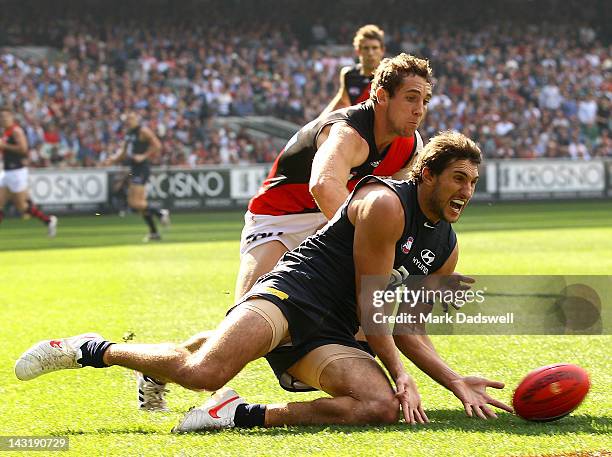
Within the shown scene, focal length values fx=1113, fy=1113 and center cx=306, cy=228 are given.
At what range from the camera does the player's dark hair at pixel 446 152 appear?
5.51 meters

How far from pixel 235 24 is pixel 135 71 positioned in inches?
192

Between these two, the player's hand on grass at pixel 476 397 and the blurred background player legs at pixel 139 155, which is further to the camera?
the blurred background player legs at pixel 139 155

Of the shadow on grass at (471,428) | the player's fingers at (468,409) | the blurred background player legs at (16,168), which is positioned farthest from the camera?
the blurred background player legs at (16,168)

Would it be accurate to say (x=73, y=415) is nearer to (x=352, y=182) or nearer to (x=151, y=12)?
(x=352, y=182)

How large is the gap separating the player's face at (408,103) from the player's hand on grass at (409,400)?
171cm

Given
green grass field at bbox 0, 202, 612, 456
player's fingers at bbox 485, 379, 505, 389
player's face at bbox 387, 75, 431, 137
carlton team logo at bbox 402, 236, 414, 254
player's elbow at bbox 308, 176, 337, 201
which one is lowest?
green grass field at bbox 0, 202, 612, 456

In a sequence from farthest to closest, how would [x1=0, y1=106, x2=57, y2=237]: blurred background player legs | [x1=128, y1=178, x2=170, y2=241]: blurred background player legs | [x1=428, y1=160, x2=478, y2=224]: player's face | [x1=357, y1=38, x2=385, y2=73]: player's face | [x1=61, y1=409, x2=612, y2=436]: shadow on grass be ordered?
[x1=0, y1=106, x2=57, y2=237]: blurred background player legs
[x1=128, y1=178, x2=170, y2=241]: blurred background player legs
[x1=357, y1=38, x2=385, y2=73]: player's face
[x1=428, y1=160, x2=478, y2=224]: player's face
[x1=61, y1=409, x2=612, y2=436]: shadow on grass

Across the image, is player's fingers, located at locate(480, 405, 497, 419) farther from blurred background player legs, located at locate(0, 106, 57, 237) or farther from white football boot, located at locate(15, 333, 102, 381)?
blurred background player legs, located at locate(0, 106, 57, 237)

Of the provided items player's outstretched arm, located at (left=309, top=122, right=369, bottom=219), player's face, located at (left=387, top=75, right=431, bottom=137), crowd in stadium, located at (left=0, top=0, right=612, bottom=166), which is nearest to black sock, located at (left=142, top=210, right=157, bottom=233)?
crowd in stadium, located at (left=0, top=0, right=612, bottom=166)

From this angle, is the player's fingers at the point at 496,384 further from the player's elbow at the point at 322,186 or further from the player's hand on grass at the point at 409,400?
the player's elbow at the point at 322,186

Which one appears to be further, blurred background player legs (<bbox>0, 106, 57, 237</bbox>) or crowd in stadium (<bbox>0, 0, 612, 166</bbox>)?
crowd in stadium (<bbox>0, 0, 612, 166</bbox>)

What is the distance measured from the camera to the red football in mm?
5523

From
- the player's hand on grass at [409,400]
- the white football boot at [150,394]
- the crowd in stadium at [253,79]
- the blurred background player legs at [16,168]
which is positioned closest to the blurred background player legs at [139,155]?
the blurred background player legs at [16,168]

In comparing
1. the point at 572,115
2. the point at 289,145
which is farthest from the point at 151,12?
the point at 289,145
